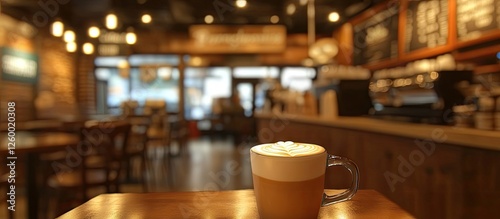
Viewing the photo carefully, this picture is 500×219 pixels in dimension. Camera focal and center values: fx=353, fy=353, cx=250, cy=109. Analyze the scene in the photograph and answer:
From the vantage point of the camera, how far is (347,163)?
0.64 m

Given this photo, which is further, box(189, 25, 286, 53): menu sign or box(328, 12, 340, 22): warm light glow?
box(328, 12, 340, 22): warm light glow

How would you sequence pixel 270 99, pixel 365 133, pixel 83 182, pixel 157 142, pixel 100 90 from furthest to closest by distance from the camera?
pixel 100 90
pixel 270 99
pixel 157 142
pixel 83 182
pixel 365 133

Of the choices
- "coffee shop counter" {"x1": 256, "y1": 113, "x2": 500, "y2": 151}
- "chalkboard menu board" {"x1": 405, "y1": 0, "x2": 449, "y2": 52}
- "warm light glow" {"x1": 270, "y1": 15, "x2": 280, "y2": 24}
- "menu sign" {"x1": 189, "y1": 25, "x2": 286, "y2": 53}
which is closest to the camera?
"coffee shop counter" {"x1": 256, "y1": 113, "x2": 500, "y2": 151}

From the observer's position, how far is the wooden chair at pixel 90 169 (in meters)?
2.57

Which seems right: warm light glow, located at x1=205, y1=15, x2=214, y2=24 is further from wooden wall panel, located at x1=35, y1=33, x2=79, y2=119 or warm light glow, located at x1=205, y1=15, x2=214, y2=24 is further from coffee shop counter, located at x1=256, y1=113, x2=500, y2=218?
coffee shop counter, located at x1=256, y1=113, x2=500, y2=218

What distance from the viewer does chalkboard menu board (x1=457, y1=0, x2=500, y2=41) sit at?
3.45 meters

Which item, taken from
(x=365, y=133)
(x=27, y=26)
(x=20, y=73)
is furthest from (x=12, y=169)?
(x=27, y=26)

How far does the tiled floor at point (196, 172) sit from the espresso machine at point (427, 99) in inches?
76.8

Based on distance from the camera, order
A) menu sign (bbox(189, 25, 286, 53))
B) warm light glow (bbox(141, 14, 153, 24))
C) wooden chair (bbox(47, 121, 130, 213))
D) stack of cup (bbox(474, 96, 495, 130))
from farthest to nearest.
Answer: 1. warm light glow (bbox(141, 14, 153, 24))
2. menu sign (bbox(189, 25, 286, 53))
3. wooden chair (bbox(47, 121, 130, 213))
4. stack of cup (bbox(474, 96, 495, 130))

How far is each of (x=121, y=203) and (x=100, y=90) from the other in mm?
8998

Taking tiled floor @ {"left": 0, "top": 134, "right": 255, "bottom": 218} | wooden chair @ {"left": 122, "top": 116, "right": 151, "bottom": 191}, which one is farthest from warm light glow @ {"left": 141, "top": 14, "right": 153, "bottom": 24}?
wooden chair @ {"left": 122, "top": 116, "right": 151, "bottom": 191}

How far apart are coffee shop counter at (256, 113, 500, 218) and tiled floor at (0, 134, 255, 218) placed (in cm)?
223

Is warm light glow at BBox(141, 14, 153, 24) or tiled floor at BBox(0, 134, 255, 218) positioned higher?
warm light glow at BBox(141, 14, 153, 24)

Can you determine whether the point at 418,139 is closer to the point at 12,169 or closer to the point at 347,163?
the point at 347,163
